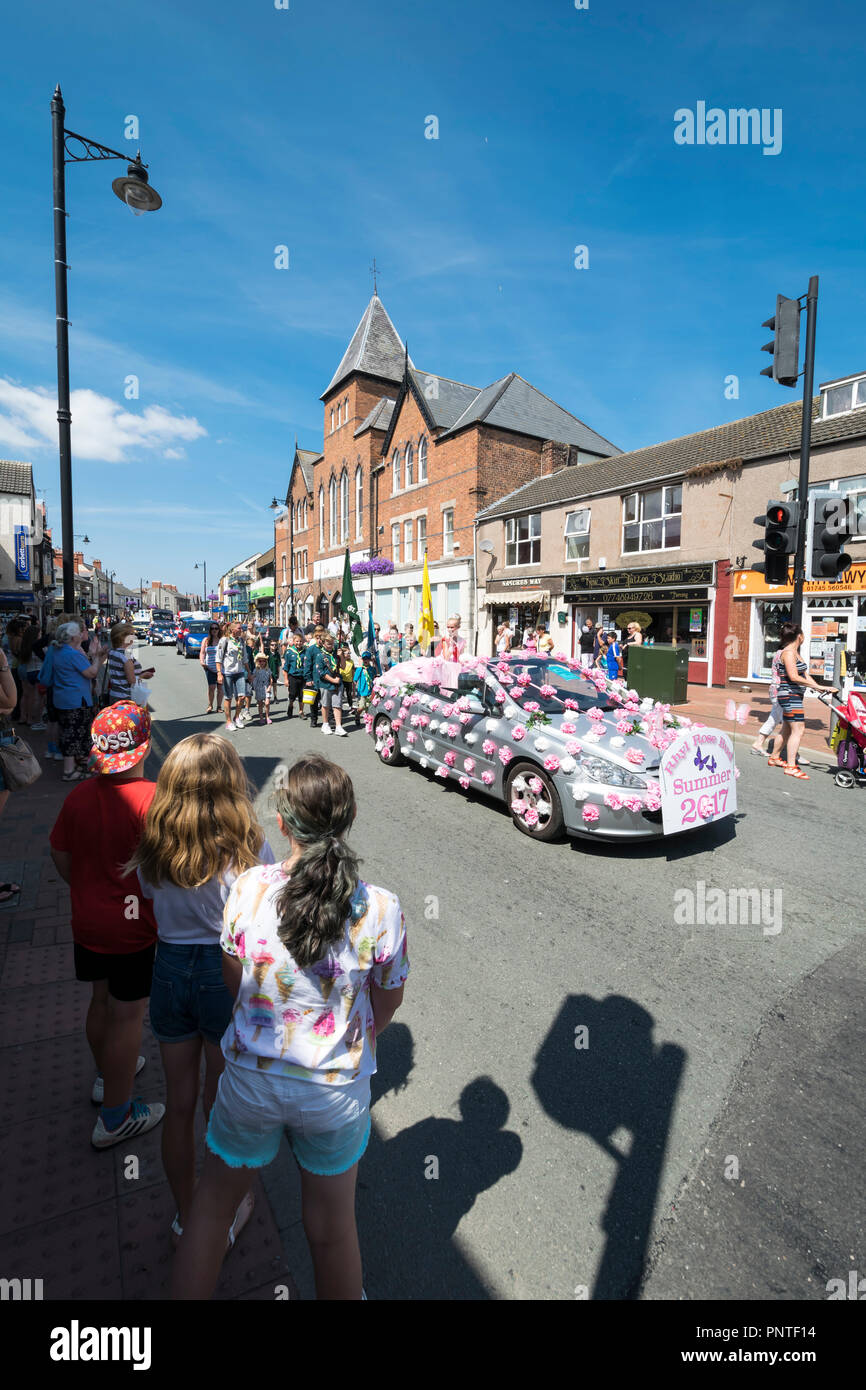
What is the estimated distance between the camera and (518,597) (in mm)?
24000

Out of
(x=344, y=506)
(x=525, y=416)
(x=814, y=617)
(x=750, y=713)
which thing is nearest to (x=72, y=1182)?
(x=750, y=713)

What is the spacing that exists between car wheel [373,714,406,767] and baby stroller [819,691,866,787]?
5.59 metres

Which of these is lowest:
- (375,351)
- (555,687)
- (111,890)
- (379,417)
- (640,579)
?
(111,890)

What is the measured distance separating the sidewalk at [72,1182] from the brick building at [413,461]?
19305mm

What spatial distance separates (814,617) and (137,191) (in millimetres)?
15888

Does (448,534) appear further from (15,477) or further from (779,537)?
(15,477)

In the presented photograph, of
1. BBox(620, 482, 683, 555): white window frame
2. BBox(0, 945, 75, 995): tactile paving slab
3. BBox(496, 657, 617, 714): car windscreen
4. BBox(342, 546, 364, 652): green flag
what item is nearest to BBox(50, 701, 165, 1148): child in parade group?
BBox(0, 945, 75, 995): tactile paving slab

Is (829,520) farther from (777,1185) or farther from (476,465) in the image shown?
(476,465)

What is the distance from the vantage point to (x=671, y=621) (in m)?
19.1

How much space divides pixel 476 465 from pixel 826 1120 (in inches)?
999

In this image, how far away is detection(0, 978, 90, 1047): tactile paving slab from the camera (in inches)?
118

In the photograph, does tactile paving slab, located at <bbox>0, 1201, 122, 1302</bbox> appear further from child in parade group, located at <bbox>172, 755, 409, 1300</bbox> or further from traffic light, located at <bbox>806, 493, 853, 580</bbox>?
traffic light, located at <bbox>806, 493, 853, 580</bbox>

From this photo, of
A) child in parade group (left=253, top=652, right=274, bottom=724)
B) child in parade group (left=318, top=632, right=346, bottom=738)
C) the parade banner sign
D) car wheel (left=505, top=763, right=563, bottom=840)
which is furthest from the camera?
child in parade group (left=253, top=652, right=274, bottom=724)
